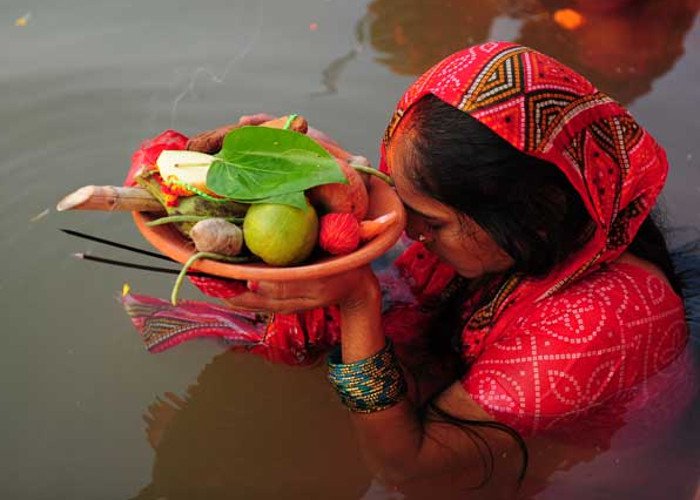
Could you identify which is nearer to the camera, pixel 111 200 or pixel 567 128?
pixel 111 200

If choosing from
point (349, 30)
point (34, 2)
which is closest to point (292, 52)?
point (349, 30)

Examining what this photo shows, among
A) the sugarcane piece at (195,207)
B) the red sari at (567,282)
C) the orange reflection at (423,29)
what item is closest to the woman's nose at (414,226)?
the red sari at (567,282)

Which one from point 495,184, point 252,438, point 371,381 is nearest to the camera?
point 495,184

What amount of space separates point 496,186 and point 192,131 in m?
2.30

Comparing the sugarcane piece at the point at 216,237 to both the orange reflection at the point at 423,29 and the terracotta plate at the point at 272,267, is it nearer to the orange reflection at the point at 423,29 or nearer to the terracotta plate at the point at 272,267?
the terracotta plate at the point at 272,267

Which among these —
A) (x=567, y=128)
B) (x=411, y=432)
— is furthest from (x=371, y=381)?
(x=567, y=128)

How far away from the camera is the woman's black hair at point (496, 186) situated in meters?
1.59

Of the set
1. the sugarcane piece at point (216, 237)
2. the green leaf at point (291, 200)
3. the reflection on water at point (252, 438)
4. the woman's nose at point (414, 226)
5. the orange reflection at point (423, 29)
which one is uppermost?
the green leaf at point (291, 200)

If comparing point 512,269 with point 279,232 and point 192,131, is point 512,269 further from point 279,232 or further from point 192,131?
point 192,131

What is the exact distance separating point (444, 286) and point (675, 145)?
1.91 meters

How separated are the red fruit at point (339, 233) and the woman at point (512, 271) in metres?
0.15

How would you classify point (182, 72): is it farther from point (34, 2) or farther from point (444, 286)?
point (444, 286)

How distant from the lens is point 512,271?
1942 mm

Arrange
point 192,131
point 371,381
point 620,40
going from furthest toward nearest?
point 620,40 < point 192,131 < point 371,381
